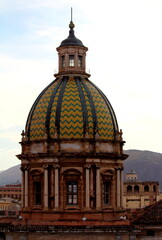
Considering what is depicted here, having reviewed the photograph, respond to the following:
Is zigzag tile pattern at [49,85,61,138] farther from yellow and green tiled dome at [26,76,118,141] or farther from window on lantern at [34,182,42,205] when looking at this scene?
window on lantern at [34,182,42,205]

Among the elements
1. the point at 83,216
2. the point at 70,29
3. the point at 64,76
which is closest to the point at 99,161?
the point at 83,216

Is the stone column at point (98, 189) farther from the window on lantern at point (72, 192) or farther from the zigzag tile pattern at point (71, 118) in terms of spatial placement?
the zigzag tile pattern at point (71, 118)

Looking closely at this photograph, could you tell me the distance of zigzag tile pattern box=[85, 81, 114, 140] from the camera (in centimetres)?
4900

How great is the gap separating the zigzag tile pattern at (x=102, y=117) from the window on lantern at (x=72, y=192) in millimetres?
4418

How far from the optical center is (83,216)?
46.9m

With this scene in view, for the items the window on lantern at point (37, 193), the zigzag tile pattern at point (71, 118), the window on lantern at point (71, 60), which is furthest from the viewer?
the window on lantern at point (71, 60)

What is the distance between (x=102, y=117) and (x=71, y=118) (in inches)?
108

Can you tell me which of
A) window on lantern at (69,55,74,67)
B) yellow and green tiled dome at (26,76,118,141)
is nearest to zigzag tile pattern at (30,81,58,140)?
yellow and green tiled dome at (26,76,118,141)

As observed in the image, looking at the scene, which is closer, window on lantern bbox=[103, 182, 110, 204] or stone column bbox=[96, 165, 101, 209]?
stone column bbox=[96, 165, 101, 209]

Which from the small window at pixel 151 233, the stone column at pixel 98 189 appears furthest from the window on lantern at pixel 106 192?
the small window at pixel 151 233

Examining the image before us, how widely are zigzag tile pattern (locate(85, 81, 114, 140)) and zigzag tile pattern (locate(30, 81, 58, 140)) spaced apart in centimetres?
359

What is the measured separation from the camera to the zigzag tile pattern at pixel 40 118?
48.9m

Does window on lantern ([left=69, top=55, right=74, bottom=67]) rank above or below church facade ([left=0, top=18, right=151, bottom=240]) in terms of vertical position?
above

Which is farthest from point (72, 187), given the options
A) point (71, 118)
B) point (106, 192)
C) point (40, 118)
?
point (40, 118)
